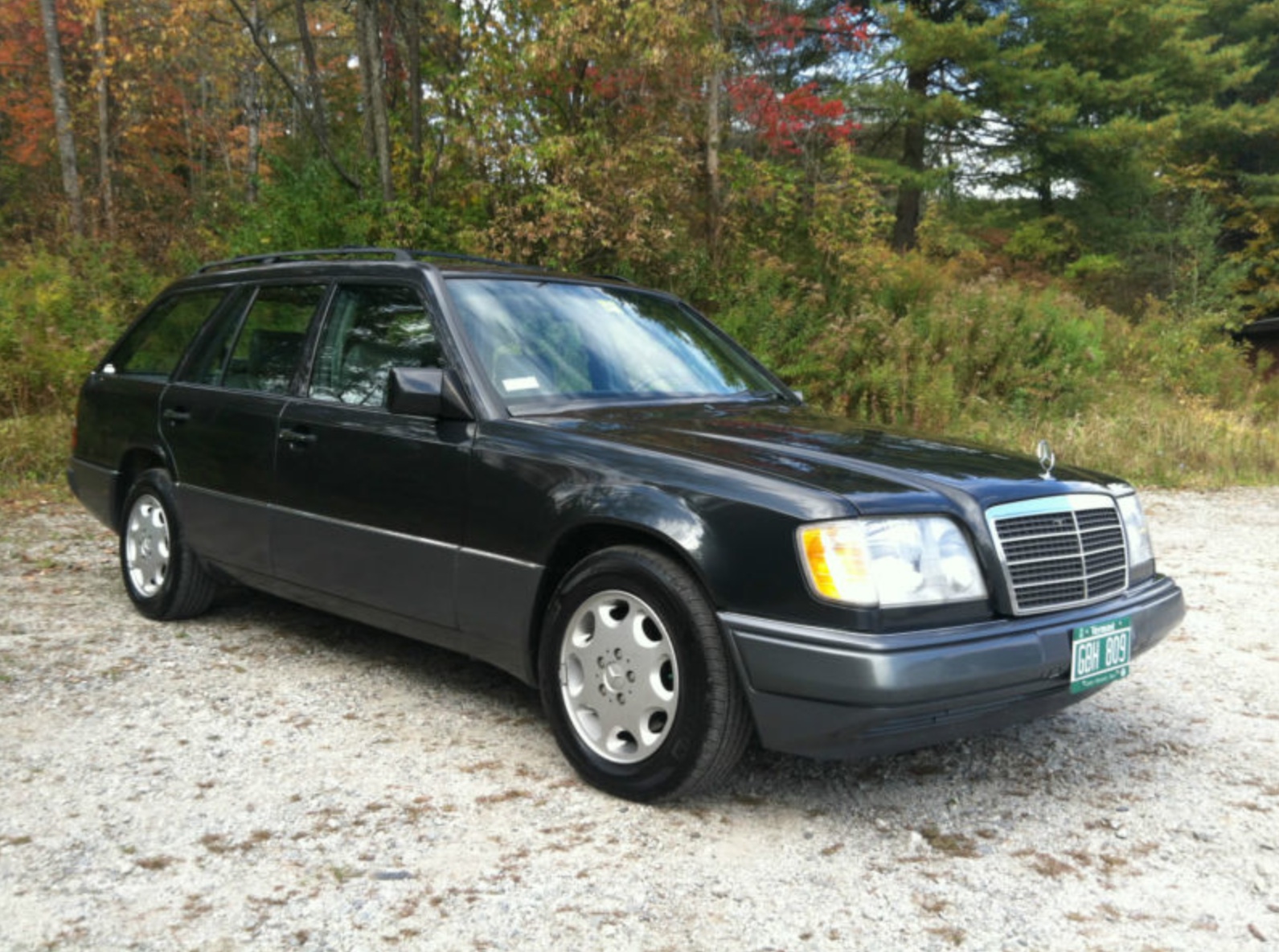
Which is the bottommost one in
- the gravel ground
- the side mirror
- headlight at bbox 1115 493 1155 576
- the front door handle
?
the gravel ground

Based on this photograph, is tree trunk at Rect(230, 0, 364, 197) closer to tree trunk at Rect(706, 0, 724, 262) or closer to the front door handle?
tree trunk at Rect(706, 0, 724, 262)

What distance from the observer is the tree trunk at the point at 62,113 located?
19.1 metres

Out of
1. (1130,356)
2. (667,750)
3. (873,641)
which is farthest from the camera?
(1130,356)

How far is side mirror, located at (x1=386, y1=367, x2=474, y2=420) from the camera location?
12.5 ft

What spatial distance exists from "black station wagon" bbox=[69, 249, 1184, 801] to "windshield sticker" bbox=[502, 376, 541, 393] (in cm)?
1

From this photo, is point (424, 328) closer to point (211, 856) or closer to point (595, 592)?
point (595, 592)

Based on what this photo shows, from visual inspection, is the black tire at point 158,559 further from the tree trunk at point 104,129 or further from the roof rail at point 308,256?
the tree trunk at point 104,129

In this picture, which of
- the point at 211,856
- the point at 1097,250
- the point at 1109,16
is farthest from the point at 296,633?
the point at 1097,250

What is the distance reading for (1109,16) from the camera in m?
23.9

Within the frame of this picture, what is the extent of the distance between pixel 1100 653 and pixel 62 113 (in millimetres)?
21227

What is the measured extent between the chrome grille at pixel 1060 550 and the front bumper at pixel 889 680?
12 centimetres

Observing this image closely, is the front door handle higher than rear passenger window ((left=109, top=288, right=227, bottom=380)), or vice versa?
rear passenger window ((left=109, top=288, right=227, bottom=380))

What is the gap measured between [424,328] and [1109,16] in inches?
964

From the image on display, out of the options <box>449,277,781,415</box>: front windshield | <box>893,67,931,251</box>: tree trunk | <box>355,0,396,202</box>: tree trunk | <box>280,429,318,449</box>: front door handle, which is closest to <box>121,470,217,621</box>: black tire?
<box>280,429,318,449</box>: front door handle
